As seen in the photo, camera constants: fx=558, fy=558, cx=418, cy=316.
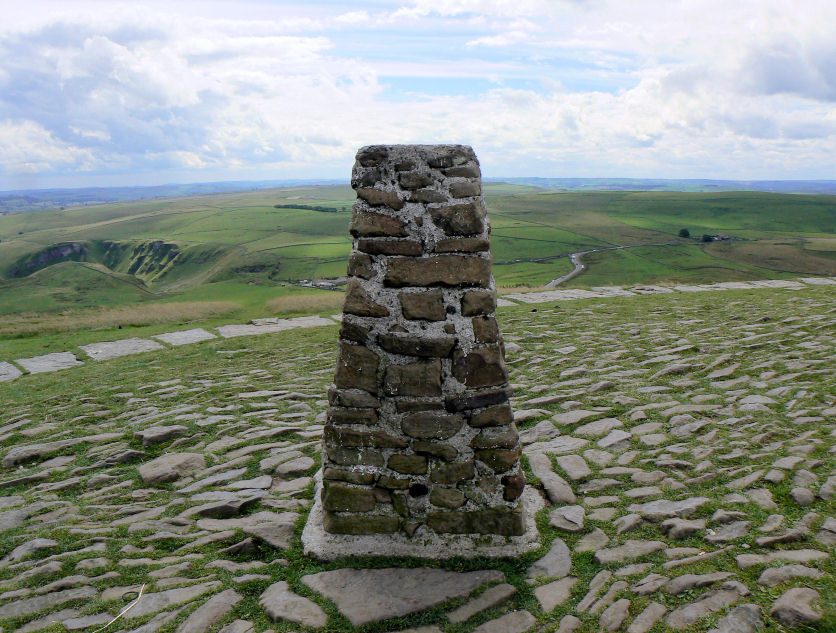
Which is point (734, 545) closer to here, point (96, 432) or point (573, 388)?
point (573, 388)

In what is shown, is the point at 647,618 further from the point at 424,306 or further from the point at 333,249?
the point at 333,249

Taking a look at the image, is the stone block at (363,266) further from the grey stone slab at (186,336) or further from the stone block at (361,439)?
the grey stone slab at (186,336)

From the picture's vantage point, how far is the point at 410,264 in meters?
4.19

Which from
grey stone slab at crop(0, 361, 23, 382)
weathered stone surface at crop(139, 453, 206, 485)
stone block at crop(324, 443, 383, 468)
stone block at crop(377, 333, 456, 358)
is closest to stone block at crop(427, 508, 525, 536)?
stone block at crop(324, 443, 383, 468)

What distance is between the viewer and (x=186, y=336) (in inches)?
581

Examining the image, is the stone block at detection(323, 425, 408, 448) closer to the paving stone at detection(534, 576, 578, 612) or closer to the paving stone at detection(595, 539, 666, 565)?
the paving stone at detection(534, 576, 578, 612)

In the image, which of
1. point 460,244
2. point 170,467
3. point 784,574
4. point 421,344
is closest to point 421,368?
point 421,344

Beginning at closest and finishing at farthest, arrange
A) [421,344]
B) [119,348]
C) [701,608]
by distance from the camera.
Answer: [701,608] < [421,344] < [119,348]

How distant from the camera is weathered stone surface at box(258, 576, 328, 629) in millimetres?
3520

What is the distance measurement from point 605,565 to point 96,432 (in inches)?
256

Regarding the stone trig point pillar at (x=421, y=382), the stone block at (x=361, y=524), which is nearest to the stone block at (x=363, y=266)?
the stone trig point pillar at (x=421, y=382)

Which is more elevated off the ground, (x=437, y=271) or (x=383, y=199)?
(x=383, y=199)

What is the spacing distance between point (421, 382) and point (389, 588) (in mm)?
1435

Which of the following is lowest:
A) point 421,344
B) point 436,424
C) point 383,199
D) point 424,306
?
point 436,424
